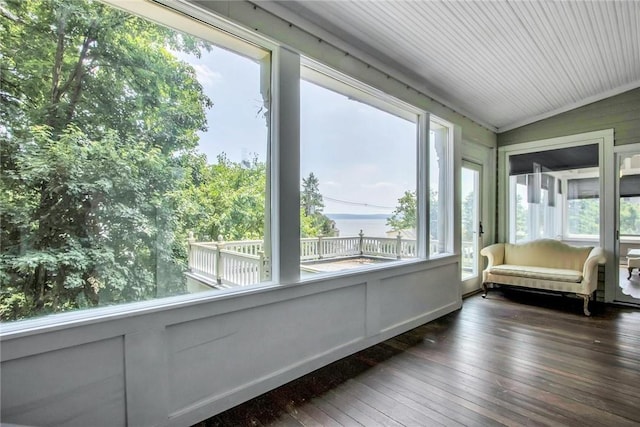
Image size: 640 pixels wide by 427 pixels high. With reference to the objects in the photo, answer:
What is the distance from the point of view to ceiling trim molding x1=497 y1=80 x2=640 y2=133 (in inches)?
163

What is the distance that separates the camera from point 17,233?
1.38m

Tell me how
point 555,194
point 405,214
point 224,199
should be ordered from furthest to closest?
point 555,194, point 405,214, point 224,199

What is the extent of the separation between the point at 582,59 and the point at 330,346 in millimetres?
3975

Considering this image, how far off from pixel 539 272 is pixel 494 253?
2.20 feet

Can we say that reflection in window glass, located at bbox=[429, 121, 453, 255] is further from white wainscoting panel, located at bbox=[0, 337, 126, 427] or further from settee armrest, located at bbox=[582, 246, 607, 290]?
white wainscoting panel, located at bbox=[0, 337, 126, 427]

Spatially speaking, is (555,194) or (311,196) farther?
(555,194)

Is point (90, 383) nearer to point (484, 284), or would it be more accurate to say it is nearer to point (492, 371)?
point (492, 371)

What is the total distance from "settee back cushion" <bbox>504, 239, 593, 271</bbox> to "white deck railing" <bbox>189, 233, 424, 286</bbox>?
3.39m

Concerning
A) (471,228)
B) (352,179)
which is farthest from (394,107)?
(471,228)

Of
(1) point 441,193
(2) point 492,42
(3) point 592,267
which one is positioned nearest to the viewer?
(2) point 492,42

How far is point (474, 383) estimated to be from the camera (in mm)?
2215

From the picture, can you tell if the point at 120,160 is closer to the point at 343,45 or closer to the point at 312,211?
the point at 312,211

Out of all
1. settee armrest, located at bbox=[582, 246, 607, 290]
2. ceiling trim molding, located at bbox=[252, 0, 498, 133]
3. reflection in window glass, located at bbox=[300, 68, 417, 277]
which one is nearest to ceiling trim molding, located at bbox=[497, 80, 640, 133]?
ceiling trim molding, located at bbox=[252, 0, 498, 133]

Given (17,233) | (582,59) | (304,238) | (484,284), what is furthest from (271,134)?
(484,284)
